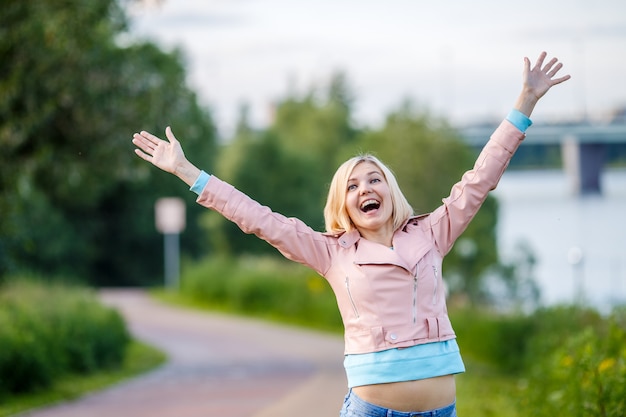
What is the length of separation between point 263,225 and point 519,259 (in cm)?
3502

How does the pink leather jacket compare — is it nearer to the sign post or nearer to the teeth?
the teeth

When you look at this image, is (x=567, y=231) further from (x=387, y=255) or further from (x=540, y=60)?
(x=387, y=255)

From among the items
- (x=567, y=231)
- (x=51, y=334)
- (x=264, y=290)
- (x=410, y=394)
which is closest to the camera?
(x=410, y=394)

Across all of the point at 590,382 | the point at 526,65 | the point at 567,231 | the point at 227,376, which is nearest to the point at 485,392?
the point at 227,376

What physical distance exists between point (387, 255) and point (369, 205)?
24 cm

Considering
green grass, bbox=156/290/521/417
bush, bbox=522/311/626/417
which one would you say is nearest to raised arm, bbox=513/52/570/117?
bush, bbox=522/311/626/417

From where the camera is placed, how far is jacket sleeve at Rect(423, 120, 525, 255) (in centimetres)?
465

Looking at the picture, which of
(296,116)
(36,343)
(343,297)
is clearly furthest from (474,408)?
(296,116)

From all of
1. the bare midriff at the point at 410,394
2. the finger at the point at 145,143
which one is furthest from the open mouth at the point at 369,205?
the finger at the point at 145,143

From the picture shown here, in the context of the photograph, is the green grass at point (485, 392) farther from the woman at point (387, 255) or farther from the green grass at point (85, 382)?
the woman at point (387, 255)

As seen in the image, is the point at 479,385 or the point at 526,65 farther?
the point at 479,385

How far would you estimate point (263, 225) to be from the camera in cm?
464

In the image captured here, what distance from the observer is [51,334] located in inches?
603

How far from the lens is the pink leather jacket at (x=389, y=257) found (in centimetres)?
441
